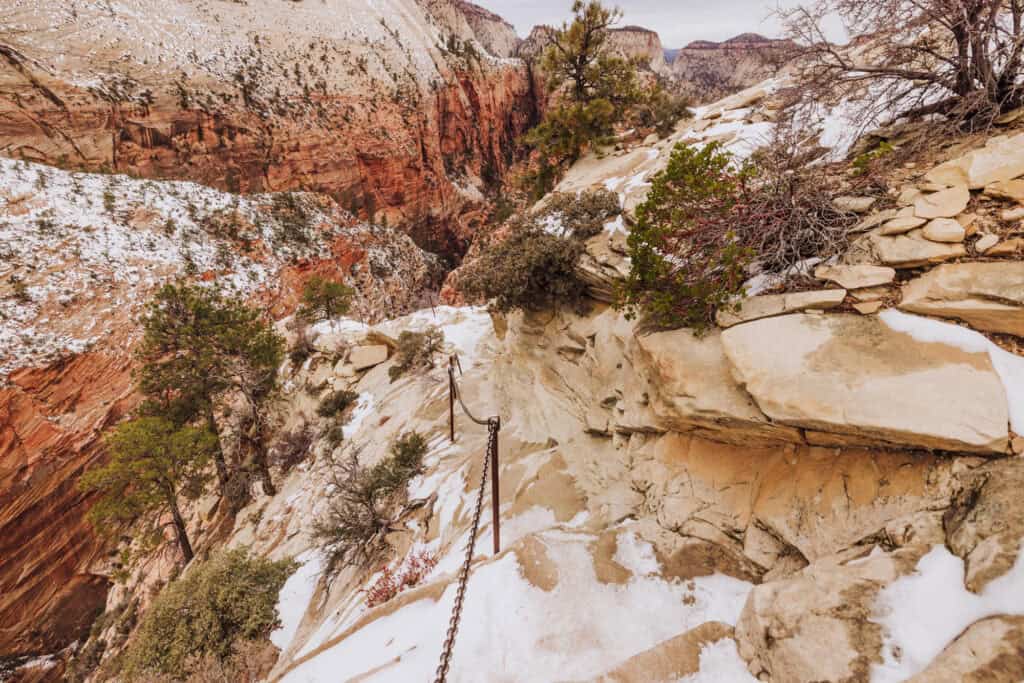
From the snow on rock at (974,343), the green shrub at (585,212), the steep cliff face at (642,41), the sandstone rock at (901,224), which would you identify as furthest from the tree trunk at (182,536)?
the steep cliff face at (642,41)

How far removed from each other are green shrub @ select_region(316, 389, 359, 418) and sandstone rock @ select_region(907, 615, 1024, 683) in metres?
15.1

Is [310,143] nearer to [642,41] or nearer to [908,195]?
[908,195]

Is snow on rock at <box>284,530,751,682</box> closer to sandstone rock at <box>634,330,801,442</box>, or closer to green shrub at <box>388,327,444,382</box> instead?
sandstone rock at <box>634,330,801,442</box>

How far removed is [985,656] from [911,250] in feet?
10.0

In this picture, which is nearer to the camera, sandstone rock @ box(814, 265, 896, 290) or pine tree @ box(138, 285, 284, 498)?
sandstone rock @ box(814, 265, 896, 290)

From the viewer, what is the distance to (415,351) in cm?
1467

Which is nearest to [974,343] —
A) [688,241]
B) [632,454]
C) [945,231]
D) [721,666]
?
[945,231]

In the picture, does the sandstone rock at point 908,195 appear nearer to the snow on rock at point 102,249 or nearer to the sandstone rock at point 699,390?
the sandstone rock at point 699,390

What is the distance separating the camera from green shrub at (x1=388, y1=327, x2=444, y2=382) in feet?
47.2

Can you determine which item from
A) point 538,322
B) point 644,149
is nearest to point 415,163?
point 644,149

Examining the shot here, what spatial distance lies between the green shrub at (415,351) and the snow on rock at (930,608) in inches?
511

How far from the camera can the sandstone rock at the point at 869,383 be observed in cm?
254

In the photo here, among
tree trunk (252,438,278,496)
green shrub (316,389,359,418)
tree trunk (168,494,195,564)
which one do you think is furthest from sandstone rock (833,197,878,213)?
tree trunk (168,494,195,564)

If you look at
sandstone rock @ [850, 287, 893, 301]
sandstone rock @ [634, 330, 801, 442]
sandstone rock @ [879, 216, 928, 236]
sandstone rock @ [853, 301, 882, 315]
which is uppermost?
sandstone rock @ [879, 216, 928, 236]
